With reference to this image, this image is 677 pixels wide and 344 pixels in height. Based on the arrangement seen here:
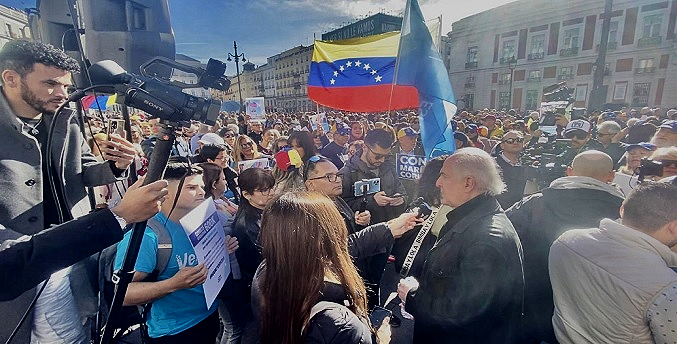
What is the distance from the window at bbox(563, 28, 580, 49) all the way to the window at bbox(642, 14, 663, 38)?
5.44 metres

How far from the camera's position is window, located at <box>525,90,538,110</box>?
40981 millimetres

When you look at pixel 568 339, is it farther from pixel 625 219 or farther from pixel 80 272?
pixel 80 272

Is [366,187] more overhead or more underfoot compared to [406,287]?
more overhead

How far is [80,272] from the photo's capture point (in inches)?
66.3

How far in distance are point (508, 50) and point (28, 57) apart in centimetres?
4886

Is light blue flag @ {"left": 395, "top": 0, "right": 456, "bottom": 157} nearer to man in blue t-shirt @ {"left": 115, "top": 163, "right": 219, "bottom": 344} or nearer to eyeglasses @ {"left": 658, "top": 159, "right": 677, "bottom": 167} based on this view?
eyeglasses @ {"left": 658, "top": 159, "right": 677, "bottom": 167}

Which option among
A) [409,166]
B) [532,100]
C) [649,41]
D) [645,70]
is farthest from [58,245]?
[532,100]

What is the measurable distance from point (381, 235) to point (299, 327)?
3.70ft

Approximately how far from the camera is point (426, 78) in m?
4.38

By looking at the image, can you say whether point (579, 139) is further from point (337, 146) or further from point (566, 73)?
point (566, 73)

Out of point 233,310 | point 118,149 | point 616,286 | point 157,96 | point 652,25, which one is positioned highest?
point 652,25

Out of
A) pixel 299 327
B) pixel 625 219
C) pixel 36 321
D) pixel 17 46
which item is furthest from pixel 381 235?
Result: pixel 17 46

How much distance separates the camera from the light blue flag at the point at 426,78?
429 centimetres

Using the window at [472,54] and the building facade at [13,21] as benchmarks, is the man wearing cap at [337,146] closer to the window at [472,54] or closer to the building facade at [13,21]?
the building facade at [13,21]
